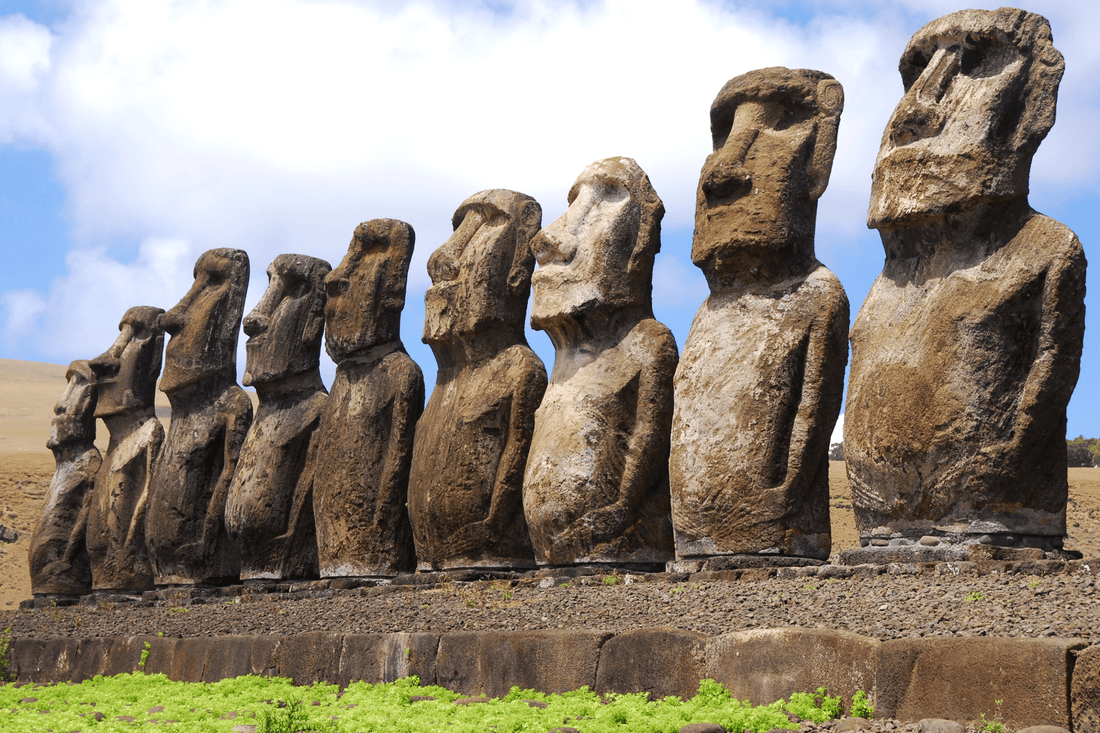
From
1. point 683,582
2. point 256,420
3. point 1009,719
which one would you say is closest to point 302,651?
point 683,582

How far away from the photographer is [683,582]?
7309mm

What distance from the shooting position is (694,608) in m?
6.01

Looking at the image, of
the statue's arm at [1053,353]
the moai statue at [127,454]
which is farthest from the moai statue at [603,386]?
the moai statue at [127,454]

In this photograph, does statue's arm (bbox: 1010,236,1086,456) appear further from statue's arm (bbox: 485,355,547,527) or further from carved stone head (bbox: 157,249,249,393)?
carved stone head (bbox: 157,249,249,393)

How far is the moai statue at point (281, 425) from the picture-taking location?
1127 centimetres

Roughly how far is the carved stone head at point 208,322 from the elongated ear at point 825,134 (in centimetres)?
676

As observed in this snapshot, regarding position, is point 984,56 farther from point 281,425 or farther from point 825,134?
point 281,425

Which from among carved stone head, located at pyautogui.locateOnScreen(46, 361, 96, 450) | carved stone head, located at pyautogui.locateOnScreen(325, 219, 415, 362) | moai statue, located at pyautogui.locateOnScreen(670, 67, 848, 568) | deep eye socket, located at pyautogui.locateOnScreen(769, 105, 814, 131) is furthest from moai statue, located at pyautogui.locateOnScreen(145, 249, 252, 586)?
deep eye socket, located at pyautogui.locateOnScreen(769, 105, 814, 131)

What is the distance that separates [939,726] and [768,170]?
4619 millimetres

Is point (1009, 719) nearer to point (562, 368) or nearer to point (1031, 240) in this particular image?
point (1031, 240)

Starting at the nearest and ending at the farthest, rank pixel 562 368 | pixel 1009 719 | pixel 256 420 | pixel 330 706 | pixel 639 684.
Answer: pixel 1009 719, pixel 639 684, pixel 330 706, pixel 562 368, pixel 256 420

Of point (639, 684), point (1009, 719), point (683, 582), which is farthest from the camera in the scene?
point (683, 582)

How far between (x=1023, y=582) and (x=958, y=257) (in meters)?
2.28

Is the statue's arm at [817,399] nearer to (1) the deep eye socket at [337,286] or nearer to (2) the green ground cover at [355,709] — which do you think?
(2) the green ground cover at [355,709]
